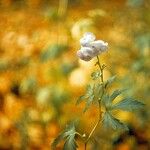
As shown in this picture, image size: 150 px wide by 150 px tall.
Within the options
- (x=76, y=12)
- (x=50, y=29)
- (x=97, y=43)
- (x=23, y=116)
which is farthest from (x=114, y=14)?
(x=97, y=43)

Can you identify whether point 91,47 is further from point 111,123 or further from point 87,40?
point 111,123

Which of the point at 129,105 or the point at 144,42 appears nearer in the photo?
the point at 129,105

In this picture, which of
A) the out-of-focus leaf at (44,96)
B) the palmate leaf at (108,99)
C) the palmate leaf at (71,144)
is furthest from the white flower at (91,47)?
the out-of-focus leaf at (44,96)

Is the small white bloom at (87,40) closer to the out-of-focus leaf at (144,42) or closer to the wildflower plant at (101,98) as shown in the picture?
the wildflower plant at (101,98)

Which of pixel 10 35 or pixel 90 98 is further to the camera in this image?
pixel 10 35

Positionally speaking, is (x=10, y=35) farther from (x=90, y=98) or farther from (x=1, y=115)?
(x=90, y=98)

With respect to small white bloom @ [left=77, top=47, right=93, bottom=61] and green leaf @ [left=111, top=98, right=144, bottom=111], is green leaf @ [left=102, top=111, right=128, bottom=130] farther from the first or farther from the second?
small white bloom @ [left=77, top=47, right=93, bottom=61]

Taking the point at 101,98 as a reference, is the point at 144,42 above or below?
above

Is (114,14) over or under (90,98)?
over

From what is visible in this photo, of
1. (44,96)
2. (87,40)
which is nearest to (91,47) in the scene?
(87,40)
